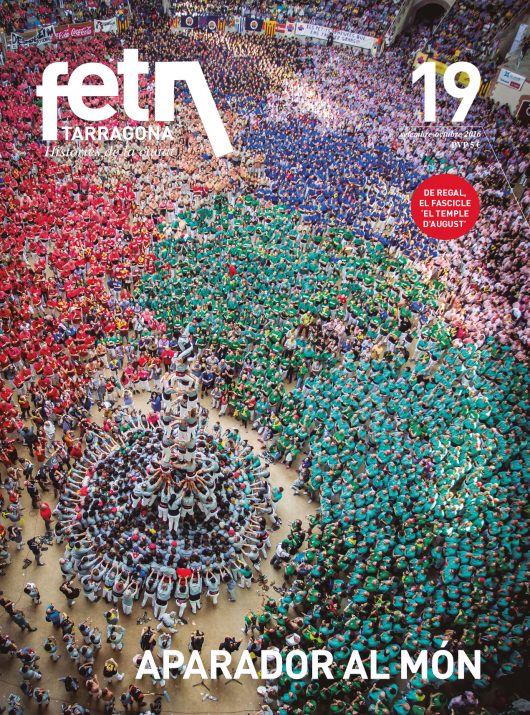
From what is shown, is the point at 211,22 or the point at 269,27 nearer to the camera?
the point at 211,22

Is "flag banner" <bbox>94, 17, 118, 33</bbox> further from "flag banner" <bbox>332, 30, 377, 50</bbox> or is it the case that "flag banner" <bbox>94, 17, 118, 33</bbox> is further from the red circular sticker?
the red circular sticker

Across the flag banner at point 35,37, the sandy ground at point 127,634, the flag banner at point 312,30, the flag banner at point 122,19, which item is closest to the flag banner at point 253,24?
the flag banner at point 312,30

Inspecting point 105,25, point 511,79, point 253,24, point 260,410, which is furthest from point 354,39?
point 260,410

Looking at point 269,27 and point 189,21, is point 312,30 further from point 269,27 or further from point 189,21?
point 189,21

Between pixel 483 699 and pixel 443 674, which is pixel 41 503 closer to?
pixel 443 674

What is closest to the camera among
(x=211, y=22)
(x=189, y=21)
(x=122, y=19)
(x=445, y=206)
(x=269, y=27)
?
(x=445, y=206)

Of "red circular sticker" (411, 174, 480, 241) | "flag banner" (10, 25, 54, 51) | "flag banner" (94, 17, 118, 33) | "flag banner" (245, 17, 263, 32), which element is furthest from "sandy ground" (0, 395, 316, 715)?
"flag banner" (245, 17, 263, 32)

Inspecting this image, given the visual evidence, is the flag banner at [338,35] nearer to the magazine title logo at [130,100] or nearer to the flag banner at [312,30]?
the flag banner at [312,30]
